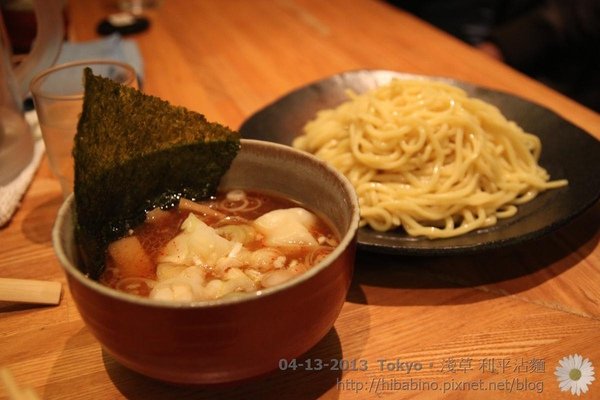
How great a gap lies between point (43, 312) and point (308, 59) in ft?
5.39

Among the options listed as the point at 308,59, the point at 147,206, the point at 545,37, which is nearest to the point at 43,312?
the point at 147,206

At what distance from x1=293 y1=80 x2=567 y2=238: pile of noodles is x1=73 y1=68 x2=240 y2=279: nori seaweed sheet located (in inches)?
17.0

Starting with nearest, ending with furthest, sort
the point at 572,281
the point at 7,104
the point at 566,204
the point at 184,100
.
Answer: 1. the point at 572,281
2. the point at 566,204
3. the point at 7,104
4. the point at 184,100

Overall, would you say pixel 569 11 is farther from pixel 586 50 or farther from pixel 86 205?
pixel 86 205

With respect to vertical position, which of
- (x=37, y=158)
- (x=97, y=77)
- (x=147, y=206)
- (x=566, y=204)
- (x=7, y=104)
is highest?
(x=97, y=77)

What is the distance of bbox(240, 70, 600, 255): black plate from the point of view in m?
1.21

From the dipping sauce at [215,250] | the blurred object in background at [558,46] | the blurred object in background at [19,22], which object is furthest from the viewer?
the blurred object in background at [558,46]

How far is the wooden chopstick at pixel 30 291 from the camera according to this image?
3.69ft

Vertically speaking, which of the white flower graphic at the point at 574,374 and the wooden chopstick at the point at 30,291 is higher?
the white flower graphic at the point at 574,374

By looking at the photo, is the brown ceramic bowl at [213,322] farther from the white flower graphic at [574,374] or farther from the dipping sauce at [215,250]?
the white flower graphic at [574,374]

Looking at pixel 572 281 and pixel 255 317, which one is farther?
pixel 572 281

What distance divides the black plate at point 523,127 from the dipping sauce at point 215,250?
0.65 ft

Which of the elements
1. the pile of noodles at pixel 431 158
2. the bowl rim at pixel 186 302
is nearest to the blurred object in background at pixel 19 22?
the pile of noodles at pixel 431 158

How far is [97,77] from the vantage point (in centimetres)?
92
